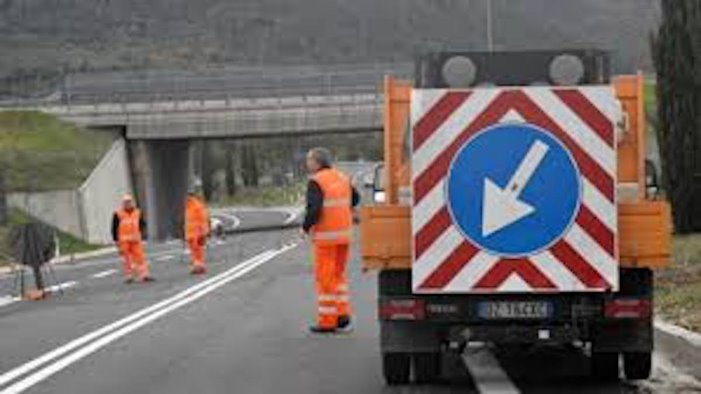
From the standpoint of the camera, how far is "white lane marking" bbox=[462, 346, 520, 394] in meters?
11.1

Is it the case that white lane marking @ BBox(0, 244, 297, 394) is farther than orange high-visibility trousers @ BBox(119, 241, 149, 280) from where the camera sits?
No

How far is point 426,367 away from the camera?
11500 mm

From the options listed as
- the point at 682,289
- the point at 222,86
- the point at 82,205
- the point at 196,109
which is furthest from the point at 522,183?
the point at 222,86

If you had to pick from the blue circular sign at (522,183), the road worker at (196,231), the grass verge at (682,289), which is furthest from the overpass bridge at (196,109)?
the blue circular sign at (522,183)

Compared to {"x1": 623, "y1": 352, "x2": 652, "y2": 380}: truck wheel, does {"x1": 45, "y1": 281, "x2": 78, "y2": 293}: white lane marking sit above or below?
below

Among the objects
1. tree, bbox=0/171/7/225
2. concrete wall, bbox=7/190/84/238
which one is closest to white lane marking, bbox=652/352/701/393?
tree, bbox=0/171/7/225

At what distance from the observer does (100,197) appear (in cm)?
5881

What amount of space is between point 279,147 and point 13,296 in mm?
106708

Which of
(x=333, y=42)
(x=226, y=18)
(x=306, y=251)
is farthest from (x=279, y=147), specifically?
(x=306, y=251)

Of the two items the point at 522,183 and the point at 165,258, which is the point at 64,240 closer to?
the point at 165,258

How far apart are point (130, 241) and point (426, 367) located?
16.8 meters

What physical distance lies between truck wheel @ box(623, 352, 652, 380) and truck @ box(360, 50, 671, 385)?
0.21 metres

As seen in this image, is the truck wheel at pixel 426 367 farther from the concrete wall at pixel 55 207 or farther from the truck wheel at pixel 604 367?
the concrete wall at pixel 55 207

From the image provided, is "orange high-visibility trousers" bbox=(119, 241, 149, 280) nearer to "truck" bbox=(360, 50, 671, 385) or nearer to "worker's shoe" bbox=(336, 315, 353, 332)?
"worker's shoe" bbox=(336, 315, 353, 332)
